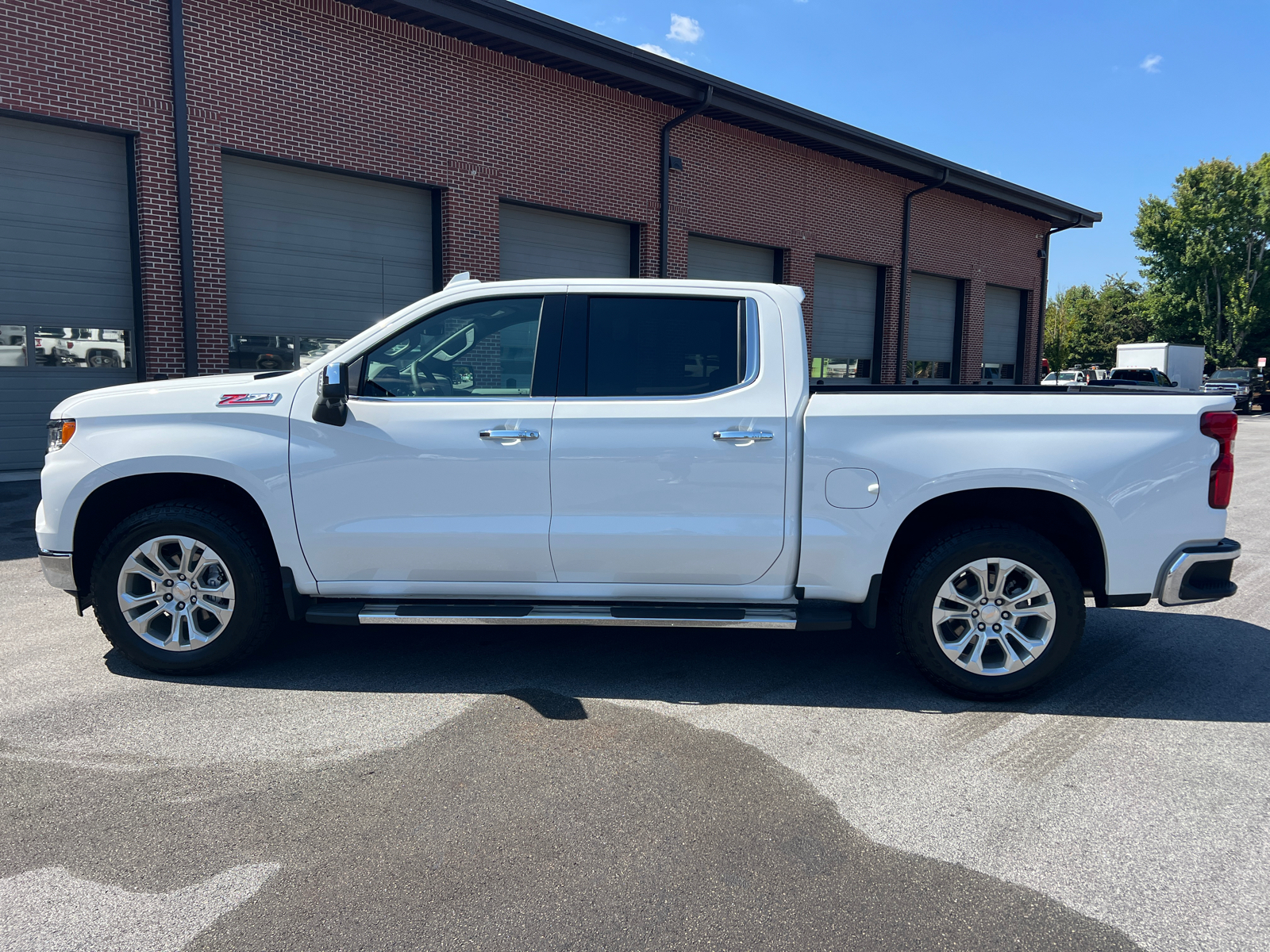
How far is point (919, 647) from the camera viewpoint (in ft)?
13.9

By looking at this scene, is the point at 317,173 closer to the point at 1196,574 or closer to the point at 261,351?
the point at 261,351

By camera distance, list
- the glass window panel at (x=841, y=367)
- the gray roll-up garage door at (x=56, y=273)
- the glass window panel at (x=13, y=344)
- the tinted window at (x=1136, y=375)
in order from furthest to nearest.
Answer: the tinted window at (x=1136, y=375), the glass window panel at (x=841, y=367), the glass window panel at (x=13, y=344), the gray roll-up garage door at (x=56, y=273)

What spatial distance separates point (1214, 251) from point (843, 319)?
120 feet

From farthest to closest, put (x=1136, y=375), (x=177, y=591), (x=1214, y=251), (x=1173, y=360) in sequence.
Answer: (x=1214, y=251)
(x=1173, y=360)
(x=1136, y=375)
(x=177, y=591)

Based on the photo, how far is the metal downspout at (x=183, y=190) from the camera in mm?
11562

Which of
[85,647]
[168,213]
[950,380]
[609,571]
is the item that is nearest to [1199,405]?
[609,571]

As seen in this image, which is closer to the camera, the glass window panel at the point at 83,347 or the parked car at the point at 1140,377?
the glass window panel at the point at 83,347

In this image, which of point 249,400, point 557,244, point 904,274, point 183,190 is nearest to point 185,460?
point 249,400

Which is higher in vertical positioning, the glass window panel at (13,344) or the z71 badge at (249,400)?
the glass window panel at (13,344)

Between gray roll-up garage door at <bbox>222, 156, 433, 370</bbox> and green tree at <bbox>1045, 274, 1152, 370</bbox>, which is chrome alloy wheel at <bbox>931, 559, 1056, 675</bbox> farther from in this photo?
green tree at <bbox>1045, 274, 1152, 370</bbox>

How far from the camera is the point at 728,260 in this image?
1933 centimetres

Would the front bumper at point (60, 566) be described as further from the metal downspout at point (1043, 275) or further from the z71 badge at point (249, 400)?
the metal downspout at point (1043, 275)

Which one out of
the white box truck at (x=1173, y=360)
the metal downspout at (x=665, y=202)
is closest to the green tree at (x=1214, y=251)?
the white box truck at (x=1173, y=360)

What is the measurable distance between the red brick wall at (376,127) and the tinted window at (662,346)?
9740 millimetres
